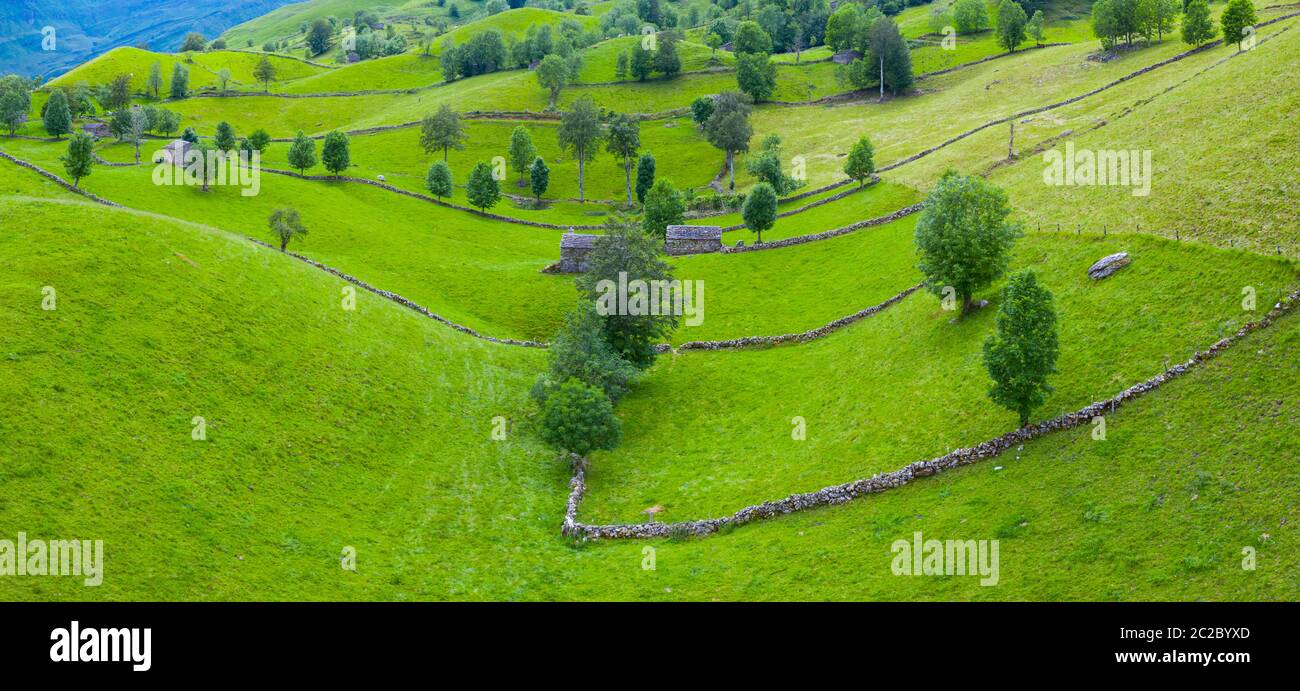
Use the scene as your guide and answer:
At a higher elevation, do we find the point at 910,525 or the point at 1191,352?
the point at 1191,352

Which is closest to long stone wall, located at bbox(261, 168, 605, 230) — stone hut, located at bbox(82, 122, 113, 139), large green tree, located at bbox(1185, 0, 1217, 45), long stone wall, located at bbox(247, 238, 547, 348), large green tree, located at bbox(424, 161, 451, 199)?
large green tree, located at bbox(424, 161, 451, 199)

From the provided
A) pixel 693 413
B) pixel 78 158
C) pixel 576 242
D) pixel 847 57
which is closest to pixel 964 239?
pixel 693 413

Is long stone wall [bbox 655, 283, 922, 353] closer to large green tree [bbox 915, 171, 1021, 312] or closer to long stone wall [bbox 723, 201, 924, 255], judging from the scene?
large green tree [bbox 915, 171, 1021, 312]

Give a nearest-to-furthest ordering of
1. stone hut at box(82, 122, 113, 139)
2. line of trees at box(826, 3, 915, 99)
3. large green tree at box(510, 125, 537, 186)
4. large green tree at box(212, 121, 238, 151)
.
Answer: large green tree at box(212, 121, 238, 151)
large green tree at box(510, 125, 537, 186)
stone hut at box(82, 122, 113, 139)
line of trees at box(826, 3, 915, 99)

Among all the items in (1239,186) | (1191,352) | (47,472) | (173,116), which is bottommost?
(47,472)

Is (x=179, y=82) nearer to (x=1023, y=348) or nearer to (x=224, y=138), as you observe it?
(x=224, y=138)

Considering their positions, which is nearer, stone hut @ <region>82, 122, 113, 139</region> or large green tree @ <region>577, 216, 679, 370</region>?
large green tree @ <region>577, 216, 679, 370</region>

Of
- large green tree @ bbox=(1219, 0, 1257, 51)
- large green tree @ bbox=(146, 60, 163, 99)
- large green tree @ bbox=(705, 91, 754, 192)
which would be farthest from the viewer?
large green tree @ bbox=(146, 60, 163, 99)
